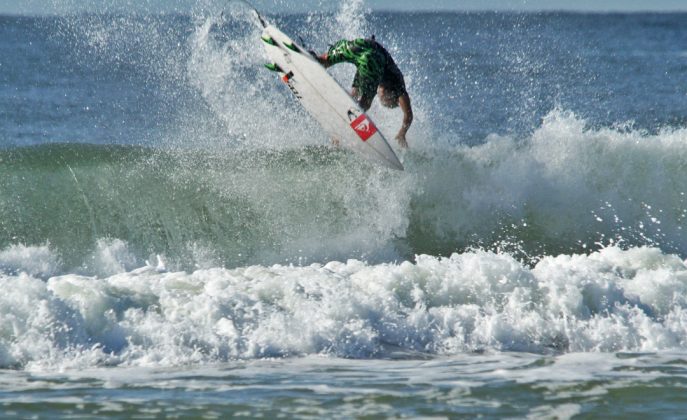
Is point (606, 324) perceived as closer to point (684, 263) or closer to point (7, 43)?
point (684, 263)

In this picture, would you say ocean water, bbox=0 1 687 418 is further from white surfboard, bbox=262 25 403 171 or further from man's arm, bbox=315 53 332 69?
man's arm, bbox=315 53 332 69

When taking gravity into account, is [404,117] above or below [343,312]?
above

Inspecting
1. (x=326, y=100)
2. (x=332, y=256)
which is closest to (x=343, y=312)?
(x=332, y=256)

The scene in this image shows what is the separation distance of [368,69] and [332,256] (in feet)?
7.15

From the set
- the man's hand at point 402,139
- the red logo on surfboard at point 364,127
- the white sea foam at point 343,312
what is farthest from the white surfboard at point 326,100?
the white sea foam at point 343,312

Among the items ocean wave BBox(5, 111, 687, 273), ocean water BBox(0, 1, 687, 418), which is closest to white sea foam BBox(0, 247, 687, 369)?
ocean water BBox(0, 1, 687, 418)

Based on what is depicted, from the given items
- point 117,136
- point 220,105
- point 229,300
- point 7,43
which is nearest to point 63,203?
point 220,105

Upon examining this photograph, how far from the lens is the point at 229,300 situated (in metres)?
9.15

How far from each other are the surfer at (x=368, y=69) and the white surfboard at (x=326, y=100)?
1.01ft

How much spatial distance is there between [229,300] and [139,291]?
2.65ft

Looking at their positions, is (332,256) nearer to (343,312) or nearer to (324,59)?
(324,59)

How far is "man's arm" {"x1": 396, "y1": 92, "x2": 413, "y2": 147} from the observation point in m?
13.0

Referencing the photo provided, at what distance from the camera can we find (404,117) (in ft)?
43.0

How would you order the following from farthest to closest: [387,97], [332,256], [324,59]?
[387,97], [324,59], [332,256]
